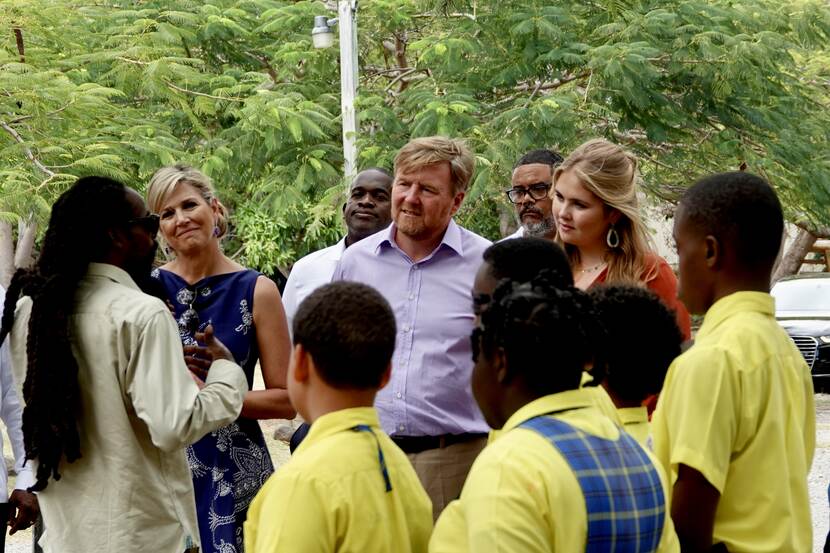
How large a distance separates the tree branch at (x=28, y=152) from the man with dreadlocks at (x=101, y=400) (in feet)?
22.6

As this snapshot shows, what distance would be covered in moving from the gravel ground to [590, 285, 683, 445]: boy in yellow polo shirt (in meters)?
5.98

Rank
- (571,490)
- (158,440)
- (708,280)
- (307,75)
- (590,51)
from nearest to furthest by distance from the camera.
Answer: (571,490) < (708,280) < (158,440) < (590,51) < (307,75)

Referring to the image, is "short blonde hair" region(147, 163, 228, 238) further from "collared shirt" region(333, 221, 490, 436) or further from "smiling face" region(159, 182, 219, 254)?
"collared shirt" region(333, 221, 490, 436)

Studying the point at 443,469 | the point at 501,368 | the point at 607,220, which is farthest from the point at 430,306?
the point at 501,368

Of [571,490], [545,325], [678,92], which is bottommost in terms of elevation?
[678,92]

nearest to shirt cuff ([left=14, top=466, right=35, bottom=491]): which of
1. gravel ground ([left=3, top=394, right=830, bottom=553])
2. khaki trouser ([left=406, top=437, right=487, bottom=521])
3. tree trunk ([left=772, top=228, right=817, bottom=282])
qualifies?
khaki trouser ([left=406, top=437, right=487, bottom=521])

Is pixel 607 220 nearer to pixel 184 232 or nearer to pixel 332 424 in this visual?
pixel 184 232

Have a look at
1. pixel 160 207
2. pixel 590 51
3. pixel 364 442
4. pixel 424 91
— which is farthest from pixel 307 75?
pixel 364 442

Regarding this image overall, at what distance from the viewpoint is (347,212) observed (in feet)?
19.7

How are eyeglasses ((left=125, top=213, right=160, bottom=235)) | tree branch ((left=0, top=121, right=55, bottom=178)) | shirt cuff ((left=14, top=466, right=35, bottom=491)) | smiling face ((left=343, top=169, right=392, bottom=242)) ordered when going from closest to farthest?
eyeglasses ((left=125, top=213, right=160, bottom=235)), shirt cuff ((left=14, top=466, right=35, bottom=491)), smiling face ((left=343, top=169, right=392, bottom=242)), tree branch ((left=0, top=121, right=55, bottom=178))

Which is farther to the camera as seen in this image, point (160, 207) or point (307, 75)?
point (307, 75)

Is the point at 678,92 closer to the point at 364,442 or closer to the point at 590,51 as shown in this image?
the point at 590,51

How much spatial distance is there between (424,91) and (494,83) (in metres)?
0.82

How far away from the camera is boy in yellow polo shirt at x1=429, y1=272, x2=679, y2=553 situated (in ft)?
7.44
